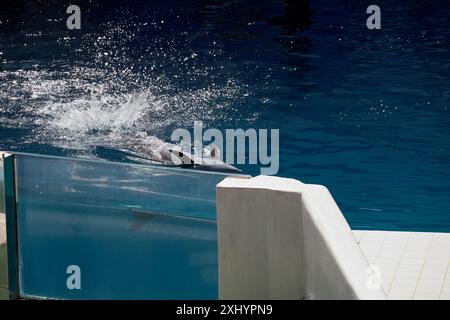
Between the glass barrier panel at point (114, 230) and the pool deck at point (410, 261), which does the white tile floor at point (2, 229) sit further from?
the pool deck at point (410, 261)

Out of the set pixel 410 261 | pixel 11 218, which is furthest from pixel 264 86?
pixel 11 218

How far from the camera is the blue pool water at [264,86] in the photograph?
8.15 metres

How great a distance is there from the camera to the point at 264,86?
34.0ft

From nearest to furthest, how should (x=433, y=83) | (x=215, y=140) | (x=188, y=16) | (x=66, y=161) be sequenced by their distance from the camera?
(x=66, y=161) → (x=215, y=140) → (x=433, y=83) → (x=188, y=16)

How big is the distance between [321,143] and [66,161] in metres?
5.44

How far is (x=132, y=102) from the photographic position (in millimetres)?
9797

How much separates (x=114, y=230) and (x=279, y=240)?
2.93 feet

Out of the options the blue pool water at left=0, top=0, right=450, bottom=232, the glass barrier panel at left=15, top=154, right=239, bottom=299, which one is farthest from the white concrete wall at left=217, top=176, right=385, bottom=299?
the blue pool water at left=0, top=0, right=450, bottom=232

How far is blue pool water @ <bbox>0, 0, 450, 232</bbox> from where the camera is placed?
8.15 meters

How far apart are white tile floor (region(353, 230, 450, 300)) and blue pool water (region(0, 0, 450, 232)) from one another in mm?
1393

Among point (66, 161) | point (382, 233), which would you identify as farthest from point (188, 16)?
point (66, 161)

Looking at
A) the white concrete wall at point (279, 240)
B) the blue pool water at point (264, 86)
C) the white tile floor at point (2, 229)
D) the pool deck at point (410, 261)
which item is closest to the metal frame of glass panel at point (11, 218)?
the white tile floor at point (2, 229)
